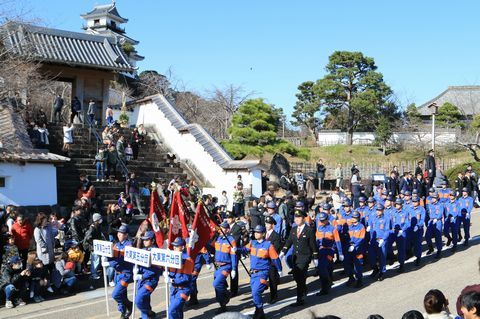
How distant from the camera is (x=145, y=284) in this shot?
1002 cm

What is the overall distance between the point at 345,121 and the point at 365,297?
120 ft

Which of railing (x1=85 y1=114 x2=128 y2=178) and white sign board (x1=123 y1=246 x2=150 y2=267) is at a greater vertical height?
railing (x1=85 y1=114 x2=128 y2=178)

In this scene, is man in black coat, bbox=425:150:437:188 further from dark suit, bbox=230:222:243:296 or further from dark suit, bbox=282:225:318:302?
dark suit, bbox=230:222:243:296

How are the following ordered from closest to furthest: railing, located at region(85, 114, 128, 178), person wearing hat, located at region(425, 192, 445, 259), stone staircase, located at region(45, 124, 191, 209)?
person wearing hat, located at region(425, 192, 445, 259) → stone staircase, located at region(45, 124, 191, 209) → railing, located at region(85, 114, 128, 178)

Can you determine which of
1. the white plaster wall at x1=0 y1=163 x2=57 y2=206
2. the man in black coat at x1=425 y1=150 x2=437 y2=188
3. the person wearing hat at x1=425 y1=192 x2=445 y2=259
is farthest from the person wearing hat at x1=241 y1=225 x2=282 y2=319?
the man in black coat at x1=425 y1=150 x2=437 y2=188

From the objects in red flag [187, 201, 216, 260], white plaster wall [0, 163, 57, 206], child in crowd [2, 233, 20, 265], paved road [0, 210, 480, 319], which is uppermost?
white plaster wall [0, 163, 57, 206]

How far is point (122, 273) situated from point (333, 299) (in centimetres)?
431

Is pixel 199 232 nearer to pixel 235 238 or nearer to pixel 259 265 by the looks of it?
pixel 235 238

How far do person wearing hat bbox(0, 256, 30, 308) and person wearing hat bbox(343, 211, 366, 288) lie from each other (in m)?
6.92

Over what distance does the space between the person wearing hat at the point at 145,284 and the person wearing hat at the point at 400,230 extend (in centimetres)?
655

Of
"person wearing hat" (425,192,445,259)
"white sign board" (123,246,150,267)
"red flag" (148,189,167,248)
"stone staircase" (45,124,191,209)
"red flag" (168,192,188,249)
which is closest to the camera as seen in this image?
Answer: "white sign board" (123,246,150,267)

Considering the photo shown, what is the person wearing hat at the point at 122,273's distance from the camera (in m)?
10.2

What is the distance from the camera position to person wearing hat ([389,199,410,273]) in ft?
46.5

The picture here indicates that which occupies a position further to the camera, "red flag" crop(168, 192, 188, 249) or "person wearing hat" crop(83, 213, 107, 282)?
"person wearing hat" crop(83, 213, 107, 282)
